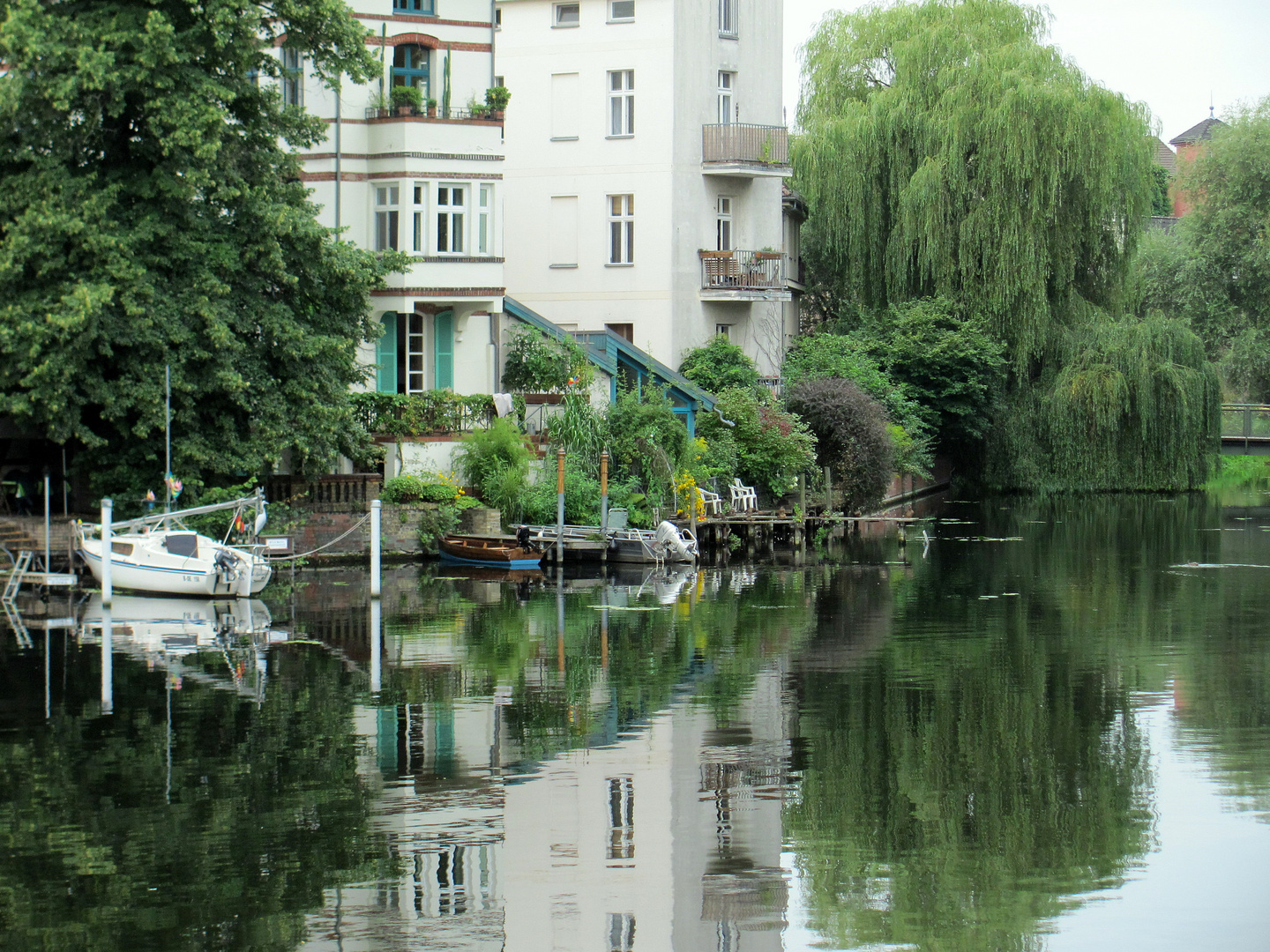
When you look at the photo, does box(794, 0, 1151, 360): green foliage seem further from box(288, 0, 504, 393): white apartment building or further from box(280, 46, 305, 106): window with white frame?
box(280, 46, 305, 106): window with white frame

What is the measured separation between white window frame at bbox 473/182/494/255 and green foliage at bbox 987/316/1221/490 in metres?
23.2

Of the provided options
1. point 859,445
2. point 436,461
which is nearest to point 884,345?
point 859,445

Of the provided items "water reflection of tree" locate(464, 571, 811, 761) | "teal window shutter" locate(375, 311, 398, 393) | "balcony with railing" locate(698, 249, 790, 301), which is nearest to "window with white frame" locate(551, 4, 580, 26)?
"balcony with railing" locate(698, 249, 790, 301)

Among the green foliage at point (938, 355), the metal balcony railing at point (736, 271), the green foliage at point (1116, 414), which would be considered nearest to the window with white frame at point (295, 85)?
the metal balcony railing at point (736, 271)

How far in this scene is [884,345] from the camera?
5175 cm

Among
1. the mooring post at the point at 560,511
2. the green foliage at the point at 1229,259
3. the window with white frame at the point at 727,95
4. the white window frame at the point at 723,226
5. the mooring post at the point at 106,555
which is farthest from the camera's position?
the green foliage at the point at 1229,259

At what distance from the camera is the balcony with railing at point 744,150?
47.4 metres

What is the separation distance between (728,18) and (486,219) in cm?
1409

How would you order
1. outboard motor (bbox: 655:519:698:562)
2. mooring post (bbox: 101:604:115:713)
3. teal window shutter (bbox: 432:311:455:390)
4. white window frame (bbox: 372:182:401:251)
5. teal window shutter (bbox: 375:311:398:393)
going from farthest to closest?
1. teal window shutter (bbox: 432:311:455:390)
2. teal window shutter (bbox: 375:311:398:393)
3. white window frame (bbox: 372:182:401:251)
4. outboard motor (bbox: 655:519:698:562)
5. mooring post (bbox: 101:604:115:713)

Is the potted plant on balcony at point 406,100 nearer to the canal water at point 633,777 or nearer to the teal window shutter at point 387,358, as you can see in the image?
the teal window shutter at point 387,358

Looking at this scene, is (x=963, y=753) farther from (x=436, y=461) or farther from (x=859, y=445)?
(x=859, y=445)

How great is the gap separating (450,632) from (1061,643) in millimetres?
9246

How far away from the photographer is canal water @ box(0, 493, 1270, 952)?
11.0m

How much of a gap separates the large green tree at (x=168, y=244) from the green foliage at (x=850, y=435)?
16132 millimetres
